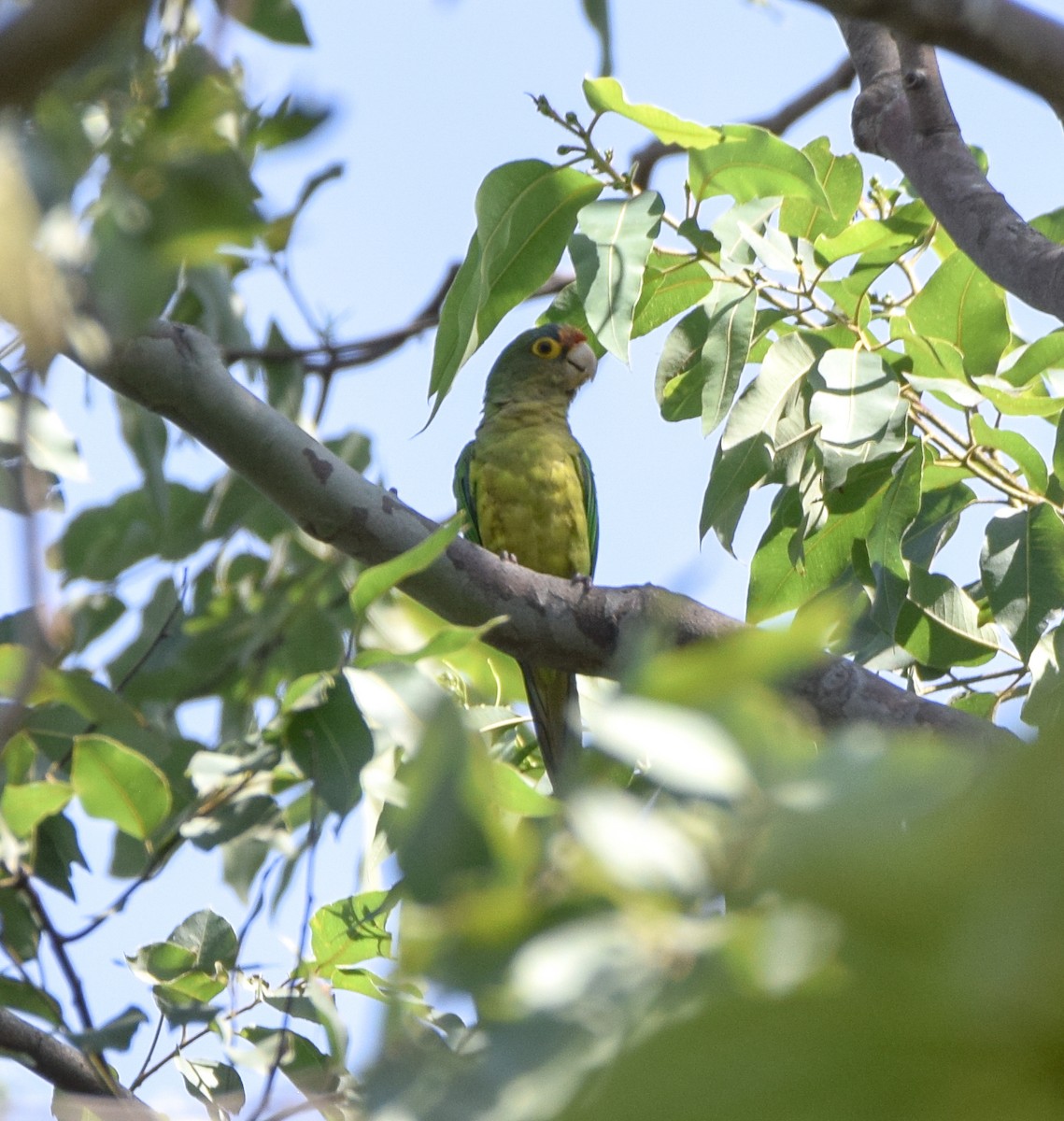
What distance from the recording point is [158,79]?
147 cm

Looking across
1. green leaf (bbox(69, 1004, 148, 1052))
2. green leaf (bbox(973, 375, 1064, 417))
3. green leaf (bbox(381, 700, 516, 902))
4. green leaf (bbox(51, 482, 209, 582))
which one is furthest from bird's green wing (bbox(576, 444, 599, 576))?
green leaf (bbox(381, 700, 516, 902))

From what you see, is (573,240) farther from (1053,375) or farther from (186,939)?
(186,939)

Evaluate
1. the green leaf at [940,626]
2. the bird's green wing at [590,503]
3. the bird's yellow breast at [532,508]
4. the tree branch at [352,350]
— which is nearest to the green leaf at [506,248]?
the tree branch at [352,350]

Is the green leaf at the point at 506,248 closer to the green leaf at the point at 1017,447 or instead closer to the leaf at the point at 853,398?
the leaf at the point at 853,398

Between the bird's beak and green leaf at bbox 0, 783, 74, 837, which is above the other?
the bird's beak

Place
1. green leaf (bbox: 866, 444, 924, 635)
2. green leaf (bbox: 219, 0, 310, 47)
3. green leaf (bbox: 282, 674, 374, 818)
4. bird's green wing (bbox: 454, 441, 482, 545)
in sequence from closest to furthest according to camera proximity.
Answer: green leaf (bbox: 219, 0, 310, 47) < green leaf (bbox: 282, 674, 374, 818) < green leaf (bbox: 866, 444, 924, 635) < bird's green wing (bbox: 454, 441, 482, 545)

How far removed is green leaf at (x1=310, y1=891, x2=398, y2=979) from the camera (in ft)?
8.23

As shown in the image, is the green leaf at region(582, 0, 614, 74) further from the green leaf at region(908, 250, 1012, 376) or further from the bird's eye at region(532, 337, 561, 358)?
the bird's eye at region(532, 337, 561, 358)

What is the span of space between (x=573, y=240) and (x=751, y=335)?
487mm

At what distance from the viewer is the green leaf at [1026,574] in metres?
2.73

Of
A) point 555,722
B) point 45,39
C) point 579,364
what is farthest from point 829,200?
point 579,364

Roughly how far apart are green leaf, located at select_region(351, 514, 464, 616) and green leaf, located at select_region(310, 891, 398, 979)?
0.86 m

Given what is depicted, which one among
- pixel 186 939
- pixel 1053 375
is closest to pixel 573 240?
pixel 1053 375

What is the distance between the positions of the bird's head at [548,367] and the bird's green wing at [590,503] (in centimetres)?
45
